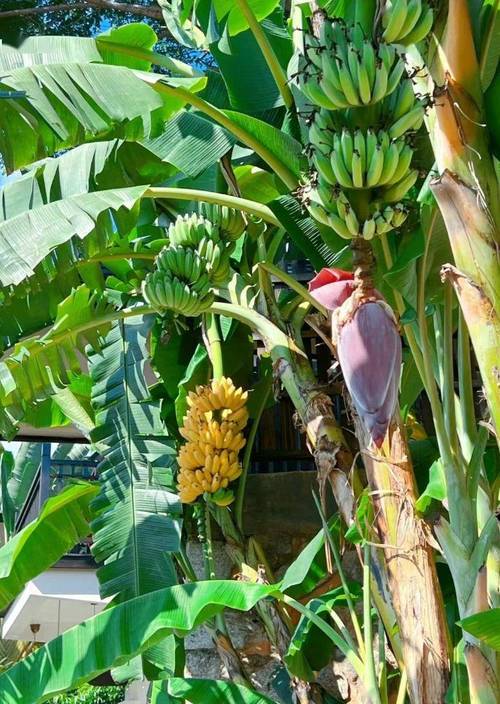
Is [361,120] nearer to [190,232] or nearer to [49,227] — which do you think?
[49,227]

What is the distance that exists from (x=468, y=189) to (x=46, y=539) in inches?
65.7

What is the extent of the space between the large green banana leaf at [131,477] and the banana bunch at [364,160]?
4.46 ft

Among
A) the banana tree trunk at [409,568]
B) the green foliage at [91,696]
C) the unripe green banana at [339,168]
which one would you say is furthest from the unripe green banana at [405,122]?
the green foliage at [91,696]

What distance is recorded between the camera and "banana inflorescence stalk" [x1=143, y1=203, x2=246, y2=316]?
2371 mm

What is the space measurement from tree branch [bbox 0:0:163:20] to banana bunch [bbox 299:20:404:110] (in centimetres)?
432

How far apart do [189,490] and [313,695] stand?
700mm

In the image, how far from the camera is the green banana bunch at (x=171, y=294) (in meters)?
2.36

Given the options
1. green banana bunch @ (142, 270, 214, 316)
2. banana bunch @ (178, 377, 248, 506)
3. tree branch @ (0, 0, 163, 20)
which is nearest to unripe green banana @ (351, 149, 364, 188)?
green banana bunch @ (142, 270, 214, 316)

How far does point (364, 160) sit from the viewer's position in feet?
5.06

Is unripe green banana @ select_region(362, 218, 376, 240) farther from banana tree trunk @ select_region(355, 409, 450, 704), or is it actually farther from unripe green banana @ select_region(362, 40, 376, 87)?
banana tree trunk @ select_region(355, 409, 450, 704)

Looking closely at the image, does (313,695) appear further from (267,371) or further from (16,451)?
(16,451)

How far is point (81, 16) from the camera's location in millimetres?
6281

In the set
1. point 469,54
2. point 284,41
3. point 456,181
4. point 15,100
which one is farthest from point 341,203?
point 284,41

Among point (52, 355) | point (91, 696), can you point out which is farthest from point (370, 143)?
point (91, 696)
